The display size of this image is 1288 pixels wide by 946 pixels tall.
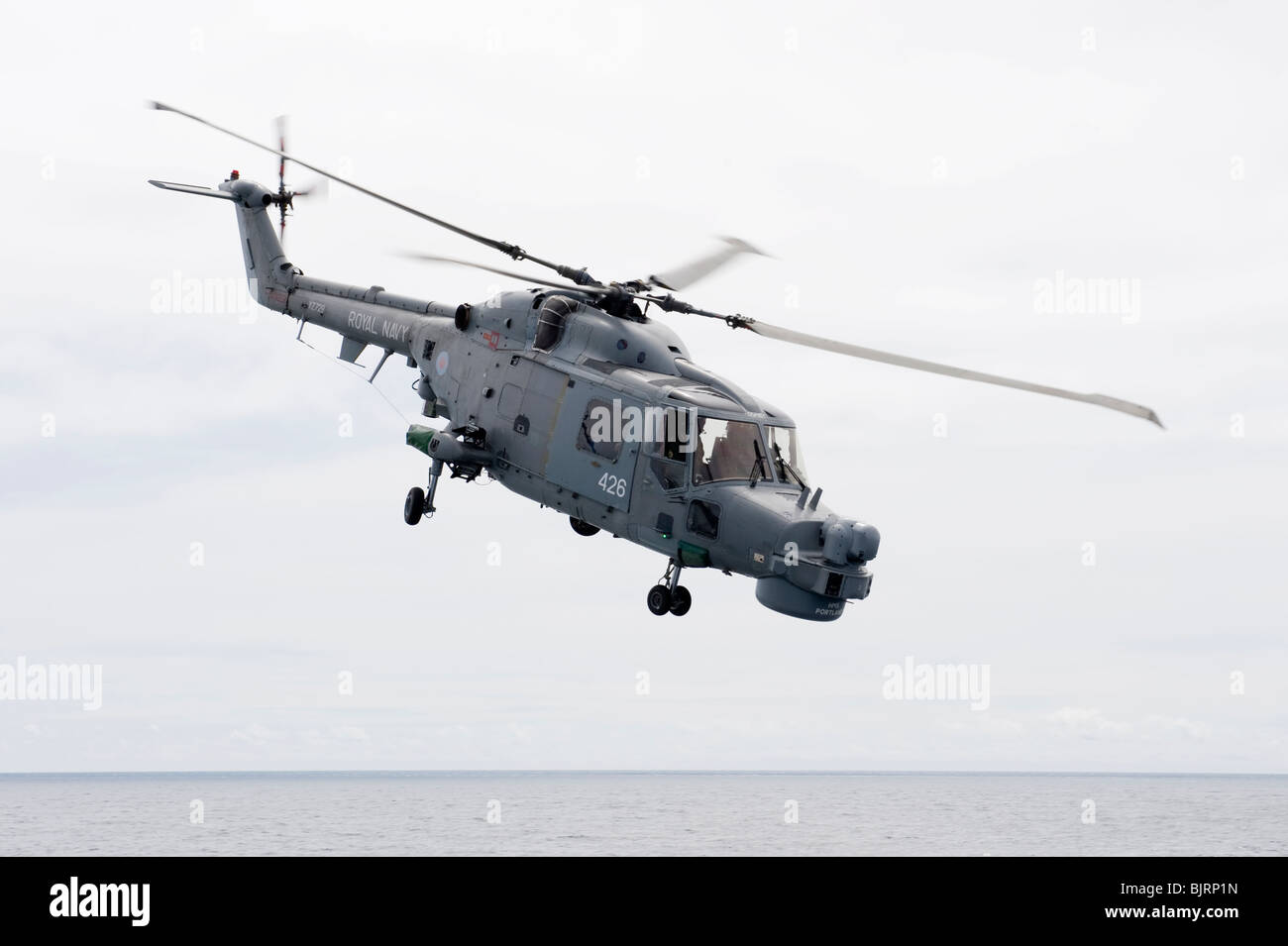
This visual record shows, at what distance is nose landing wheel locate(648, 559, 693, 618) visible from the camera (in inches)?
776

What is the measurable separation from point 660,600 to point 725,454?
2.36m

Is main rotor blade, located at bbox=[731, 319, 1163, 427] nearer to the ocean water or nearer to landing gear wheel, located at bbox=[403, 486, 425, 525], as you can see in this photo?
landing gear wheel, located at bbox=[403, 486, 425, 525]

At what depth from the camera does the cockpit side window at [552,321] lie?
2211cm

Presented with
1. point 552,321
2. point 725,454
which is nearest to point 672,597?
point 725,454

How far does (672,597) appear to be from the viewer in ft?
64.7

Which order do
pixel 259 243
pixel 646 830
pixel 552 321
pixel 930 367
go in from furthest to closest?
1. pixel 646 830
2. pixel 259 243
3. pixel 552 321
4. pixel 930 367

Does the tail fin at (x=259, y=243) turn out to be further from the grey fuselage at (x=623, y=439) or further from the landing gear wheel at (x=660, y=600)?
the landing gear wheel at (x=660, y=600)

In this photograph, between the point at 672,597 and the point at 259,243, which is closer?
the point at 672,597

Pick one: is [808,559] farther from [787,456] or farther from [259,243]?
[259,243]

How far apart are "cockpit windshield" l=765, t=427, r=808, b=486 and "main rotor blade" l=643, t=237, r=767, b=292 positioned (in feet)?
13.3
